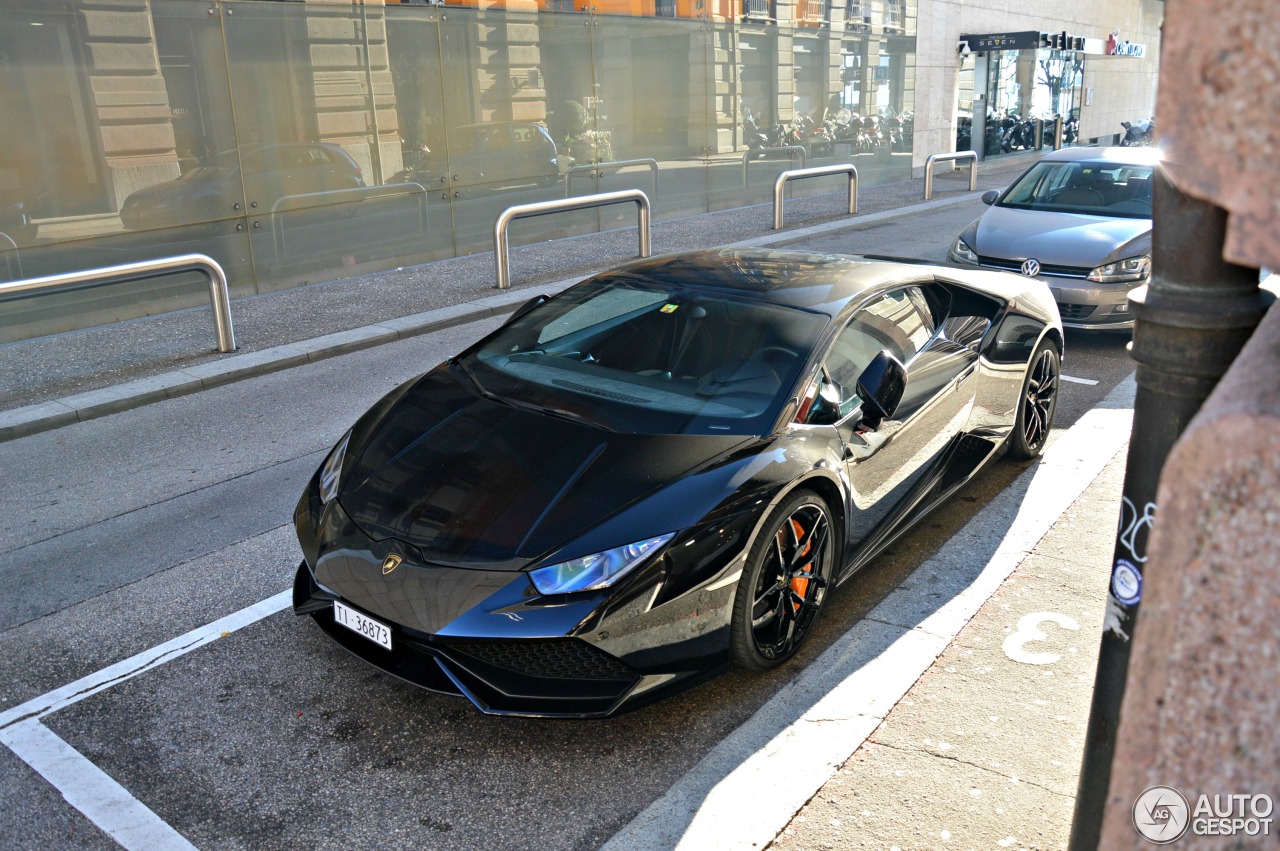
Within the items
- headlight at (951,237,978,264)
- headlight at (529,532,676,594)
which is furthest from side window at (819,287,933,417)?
headlight at (951,237,978,264)

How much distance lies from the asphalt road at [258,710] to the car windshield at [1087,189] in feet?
16.9

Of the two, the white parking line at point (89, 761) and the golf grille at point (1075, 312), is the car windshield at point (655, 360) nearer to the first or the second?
the white parking line at point (89, 761)

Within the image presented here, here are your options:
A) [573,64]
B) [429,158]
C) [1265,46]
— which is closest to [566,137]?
[573,64]

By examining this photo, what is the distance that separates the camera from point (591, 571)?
3695 mm

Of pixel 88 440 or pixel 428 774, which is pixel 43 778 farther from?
pixel 88 440

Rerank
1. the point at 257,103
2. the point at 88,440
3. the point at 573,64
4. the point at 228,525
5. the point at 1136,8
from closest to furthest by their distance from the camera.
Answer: the point at 228,525 < the point at 88,440 < the point at 257,103 < the point at 573,64 < the point at 1136,8

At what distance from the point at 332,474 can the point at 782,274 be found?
7.79 feet

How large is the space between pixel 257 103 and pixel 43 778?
11.2 m

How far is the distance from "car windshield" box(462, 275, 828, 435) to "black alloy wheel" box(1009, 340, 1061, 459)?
7.27 feet

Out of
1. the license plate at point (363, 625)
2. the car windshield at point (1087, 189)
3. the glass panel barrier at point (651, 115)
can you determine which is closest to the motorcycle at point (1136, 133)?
the glass panel barrier at point (651, 115)

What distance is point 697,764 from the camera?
3771 millimetres

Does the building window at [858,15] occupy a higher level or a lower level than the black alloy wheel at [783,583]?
higher

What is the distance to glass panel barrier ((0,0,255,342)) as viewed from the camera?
11.3 metres

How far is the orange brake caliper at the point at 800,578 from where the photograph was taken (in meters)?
4.31
